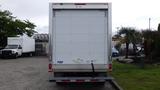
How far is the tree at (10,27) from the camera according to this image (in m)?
71.1

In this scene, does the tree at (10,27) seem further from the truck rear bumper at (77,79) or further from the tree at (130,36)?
the truck rear bumper at (77,79)

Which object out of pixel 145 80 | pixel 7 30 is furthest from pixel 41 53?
pixel 145 80

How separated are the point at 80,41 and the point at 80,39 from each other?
0.08 metres

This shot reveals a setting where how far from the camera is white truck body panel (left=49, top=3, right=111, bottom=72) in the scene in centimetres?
1675

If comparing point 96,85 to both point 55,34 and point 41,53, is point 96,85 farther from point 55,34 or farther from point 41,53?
point 41,53

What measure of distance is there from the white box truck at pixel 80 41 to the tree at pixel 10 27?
5465 centimetres

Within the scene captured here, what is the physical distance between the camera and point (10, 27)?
240ft

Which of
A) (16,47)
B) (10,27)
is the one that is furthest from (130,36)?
(10,27)

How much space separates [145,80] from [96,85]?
2601mm

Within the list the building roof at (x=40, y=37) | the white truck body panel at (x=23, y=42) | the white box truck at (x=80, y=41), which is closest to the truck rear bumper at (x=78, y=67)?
the white box truck at (x=80, y=41)

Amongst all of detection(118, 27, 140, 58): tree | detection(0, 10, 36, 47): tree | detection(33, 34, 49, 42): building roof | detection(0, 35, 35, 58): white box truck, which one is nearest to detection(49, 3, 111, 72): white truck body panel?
detection(118, 27, 140, 58): tree

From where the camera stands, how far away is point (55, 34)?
55.1 feet

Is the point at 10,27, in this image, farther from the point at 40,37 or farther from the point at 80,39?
the point at 80,39

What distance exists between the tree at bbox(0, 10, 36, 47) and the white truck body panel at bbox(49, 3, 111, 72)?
54.6m
